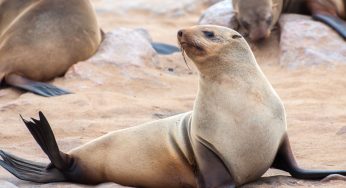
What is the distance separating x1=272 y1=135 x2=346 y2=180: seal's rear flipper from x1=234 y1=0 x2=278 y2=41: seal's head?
154 inches

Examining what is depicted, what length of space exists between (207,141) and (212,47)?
52 centimetres

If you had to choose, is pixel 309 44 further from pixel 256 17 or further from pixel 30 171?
pixel 30 171

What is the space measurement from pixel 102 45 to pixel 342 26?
2.28 m

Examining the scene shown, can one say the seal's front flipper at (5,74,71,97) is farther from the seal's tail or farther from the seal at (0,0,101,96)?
the seal's tail

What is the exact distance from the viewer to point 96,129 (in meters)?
5.82

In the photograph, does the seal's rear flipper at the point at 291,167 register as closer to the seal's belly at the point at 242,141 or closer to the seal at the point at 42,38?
the seal's belly at the point at 242,141

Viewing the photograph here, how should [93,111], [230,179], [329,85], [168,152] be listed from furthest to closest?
[329,85] → [93,111] → [168,152] → [230,179]

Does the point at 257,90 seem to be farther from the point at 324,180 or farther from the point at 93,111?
the point at 93,111

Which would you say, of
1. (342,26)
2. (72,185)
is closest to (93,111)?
(72,185)

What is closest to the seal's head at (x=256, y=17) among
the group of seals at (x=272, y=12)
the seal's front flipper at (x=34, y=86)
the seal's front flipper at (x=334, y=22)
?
the group of seals at (x=272, y=12)

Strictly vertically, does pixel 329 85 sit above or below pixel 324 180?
below

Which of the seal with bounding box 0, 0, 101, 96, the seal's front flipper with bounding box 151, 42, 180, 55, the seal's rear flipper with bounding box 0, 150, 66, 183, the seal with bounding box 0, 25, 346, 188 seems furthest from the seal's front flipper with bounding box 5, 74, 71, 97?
the seal with bounding box 0, 25, 346, 188

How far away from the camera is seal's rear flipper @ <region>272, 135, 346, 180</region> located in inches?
169

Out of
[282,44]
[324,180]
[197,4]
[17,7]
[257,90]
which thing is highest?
[257,90]
